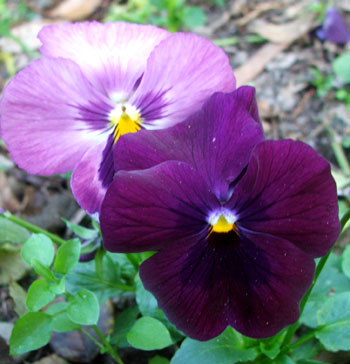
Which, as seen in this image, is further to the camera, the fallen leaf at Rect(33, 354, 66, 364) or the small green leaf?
the fallen leaf at Rect(33, 354, 66, 364)

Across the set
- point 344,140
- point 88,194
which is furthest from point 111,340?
point 344,140

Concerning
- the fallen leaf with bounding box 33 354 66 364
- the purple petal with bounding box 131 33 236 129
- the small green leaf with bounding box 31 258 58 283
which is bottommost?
the fallen leaf with bounding box 33 354 66 364

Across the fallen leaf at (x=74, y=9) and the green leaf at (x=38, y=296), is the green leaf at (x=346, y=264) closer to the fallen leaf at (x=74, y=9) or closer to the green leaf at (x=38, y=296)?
the green leaf at (x=38, y=296)

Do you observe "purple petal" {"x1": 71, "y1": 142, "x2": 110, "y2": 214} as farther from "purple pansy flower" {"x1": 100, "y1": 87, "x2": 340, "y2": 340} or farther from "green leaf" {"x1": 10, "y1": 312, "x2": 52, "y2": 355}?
"green leaf" {"x1": 10, "y1": 312, "x2": 52, "y2": 355}

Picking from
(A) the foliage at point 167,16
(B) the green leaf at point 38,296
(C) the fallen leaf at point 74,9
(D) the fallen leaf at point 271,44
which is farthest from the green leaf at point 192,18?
(B) the green leaf at point 38,296

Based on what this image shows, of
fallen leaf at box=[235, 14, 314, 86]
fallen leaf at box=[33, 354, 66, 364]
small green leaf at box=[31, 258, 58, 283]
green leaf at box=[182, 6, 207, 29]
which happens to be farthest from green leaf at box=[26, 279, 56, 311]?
green leaf at box=[182, 6, 207, 29]

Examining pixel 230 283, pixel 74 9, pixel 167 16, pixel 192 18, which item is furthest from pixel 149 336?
pixel 74 9

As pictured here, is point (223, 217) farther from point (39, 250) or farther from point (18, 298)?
point (18, 298)
